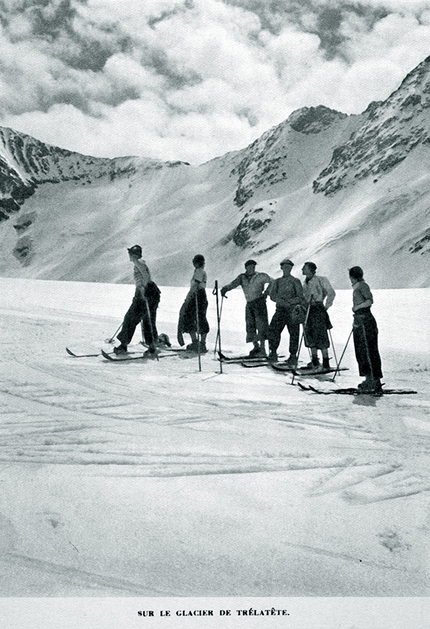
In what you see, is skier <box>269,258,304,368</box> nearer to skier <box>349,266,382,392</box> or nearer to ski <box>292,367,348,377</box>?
ski <box>292,367,348,377</box>

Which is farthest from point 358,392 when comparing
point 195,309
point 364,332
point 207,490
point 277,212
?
point 277,212

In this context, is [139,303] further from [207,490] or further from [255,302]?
[207,490]

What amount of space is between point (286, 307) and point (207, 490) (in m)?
5.52

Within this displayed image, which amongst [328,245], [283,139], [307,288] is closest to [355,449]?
[307,288]

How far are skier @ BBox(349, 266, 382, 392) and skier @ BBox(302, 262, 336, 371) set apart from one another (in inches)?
52.6

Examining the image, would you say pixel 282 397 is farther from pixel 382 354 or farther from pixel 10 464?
pixel 382 354

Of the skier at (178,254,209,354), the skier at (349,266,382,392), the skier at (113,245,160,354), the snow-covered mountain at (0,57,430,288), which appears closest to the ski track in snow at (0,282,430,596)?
the skier at (349,266,382,392)

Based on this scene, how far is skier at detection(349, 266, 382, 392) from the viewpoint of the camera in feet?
21.3

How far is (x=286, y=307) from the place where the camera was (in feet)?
28.1

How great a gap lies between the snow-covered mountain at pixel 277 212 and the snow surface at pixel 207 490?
62718 millimetres

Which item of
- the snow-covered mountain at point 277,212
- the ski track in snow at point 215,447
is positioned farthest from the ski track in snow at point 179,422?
the snow-covered mountain at point 277,212

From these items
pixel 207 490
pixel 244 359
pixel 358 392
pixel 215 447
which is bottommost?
pixel 207 490

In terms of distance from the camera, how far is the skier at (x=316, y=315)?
8.08 meters

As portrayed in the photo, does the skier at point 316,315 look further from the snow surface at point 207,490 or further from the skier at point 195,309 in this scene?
the skier at point 195,309
